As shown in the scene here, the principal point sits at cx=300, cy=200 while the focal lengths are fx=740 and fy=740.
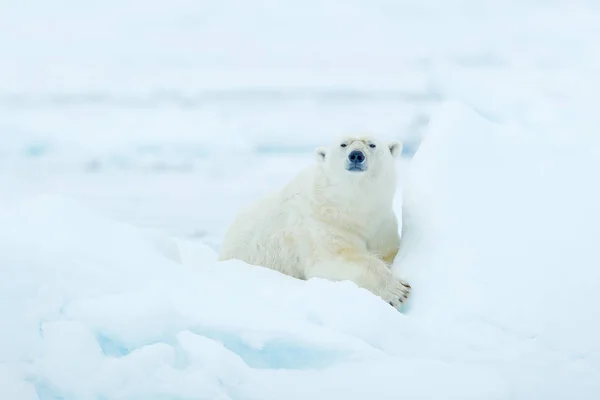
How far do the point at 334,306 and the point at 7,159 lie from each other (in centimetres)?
1048

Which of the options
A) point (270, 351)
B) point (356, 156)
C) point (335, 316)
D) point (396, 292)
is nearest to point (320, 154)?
point (356, 156)

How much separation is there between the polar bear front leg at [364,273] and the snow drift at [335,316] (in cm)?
10

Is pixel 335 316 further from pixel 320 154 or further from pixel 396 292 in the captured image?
pixel 320 154

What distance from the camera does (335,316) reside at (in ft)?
9.20

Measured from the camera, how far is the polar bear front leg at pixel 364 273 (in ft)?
11.2

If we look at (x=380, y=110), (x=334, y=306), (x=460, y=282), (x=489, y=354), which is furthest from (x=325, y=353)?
(x=380, y=110)

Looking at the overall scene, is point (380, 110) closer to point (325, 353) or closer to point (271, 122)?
point (271, 122)

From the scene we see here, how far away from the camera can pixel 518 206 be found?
330 cm

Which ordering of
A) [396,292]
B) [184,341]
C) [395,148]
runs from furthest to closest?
1. [395,148]
2. [396,292]
3. [184,341]

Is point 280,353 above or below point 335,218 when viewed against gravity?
below

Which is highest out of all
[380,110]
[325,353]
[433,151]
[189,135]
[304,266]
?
[380,110]

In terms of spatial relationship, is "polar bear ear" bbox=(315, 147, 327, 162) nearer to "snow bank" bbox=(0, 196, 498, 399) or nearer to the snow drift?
the snow drift

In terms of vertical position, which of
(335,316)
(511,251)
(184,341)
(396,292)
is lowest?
(184,341)

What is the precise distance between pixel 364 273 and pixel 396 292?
8.6 inches
